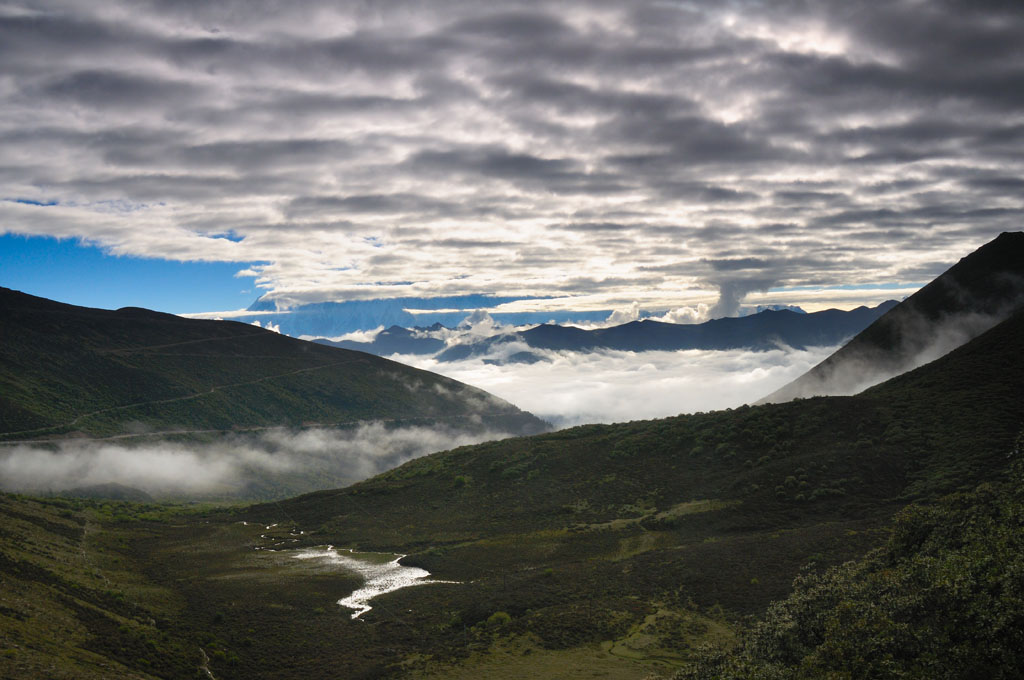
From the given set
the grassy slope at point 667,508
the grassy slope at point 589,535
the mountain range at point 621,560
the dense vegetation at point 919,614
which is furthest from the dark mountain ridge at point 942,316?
the dense vegetation at point 919,614

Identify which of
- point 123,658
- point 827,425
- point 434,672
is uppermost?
point 827,425

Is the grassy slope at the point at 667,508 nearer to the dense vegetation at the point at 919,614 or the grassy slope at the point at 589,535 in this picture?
the grassy slope at the point at 589,535

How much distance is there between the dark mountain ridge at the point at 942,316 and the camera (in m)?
168

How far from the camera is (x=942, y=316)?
17825cm

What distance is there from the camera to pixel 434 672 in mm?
49125

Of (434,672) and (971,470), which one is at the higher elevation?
(971,470)

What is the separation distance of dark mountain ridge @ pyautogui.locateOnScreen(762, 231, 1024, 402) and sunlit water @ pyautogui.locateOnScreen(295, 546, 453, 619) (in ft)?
489

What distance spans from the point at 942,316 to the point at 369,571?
561 feet

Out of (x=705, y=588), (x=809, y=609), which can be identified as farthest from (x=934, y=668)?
(x=705, y=588)

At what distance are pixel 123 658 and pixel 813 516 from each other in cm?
6973

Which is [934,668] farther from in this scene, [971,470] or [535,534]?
[535,534]

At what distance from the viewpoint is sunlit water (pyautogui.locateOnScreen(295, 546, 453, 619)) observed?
228ft

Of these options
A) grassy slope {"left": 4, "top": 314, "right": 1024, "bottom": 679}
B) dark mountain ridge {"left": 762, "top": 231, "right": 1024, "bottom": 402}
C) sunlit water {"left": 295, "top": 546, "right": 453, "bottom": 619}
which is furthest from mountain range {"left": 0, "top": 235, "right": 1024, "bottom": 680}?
dark mountain ridge {"left": 762, "top": 231, "right": 1024, "bottom": 402}

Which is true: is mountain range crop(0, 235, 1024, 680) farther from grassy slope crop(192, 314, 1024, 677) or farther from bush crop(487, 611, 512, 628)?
grassy slope crop(192, 314, 1024, 677)
